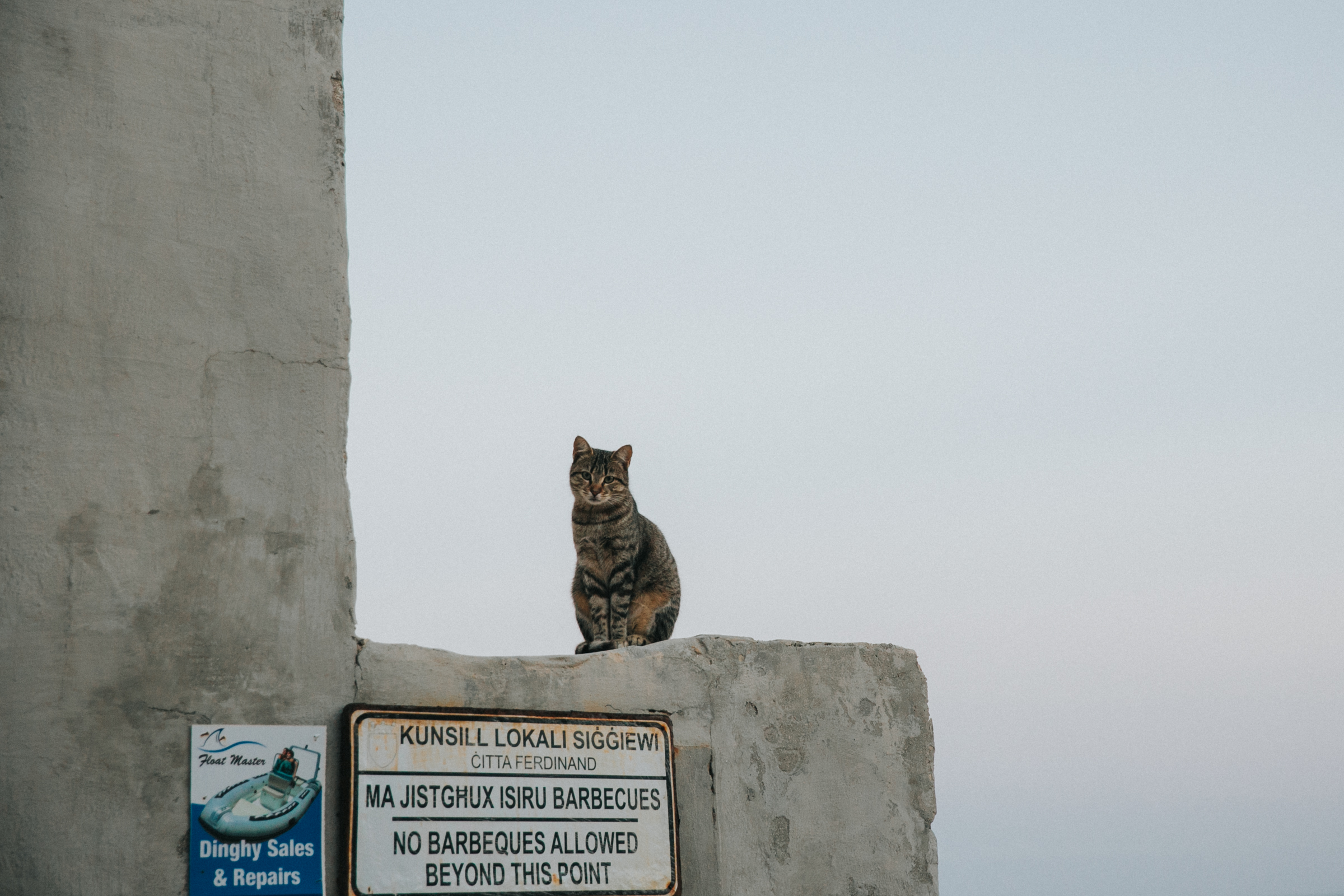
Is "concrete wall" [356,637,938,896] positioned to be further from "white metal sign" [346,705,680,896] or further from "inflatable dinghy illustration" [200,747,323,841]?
"inflatable dinghy illustration" [200,747,323,841]

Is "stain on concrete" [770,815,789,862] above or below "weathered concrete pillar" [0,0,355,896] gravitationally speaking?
below

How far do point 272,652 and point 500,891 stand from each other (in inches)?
35.6

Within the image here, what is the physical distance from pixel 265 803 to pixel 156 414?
1050 mm

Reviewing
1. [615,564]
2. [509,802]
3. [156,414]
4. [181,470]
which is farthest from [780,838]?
[156,414]

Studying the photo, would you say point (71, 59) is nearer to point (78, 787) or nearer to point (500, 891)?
point (78, 787)

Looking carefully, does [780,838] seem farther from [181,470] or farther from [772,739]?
[181,470]

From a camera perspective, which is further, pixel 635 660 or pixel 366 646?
pixel 635 660

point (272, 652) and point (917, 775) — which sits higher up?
point (272, 652)

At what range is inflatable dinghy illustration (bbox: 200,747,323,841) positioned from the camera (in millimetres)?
3002

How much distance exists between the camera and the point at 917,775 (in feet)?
13.4

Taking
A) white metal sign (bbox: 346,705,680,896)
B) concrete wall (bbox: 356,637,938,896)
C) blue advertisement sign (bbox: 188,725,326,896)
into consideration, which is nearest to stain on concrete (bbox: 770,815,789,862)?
concrete wall (bbox: 356,637,938,896)

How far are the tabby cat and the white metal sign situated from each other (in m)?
1.18

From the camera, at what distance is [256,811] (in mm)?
3041

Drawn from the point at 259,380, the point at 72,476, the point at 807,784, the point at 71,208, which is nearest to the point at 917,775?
the point at 807,784
